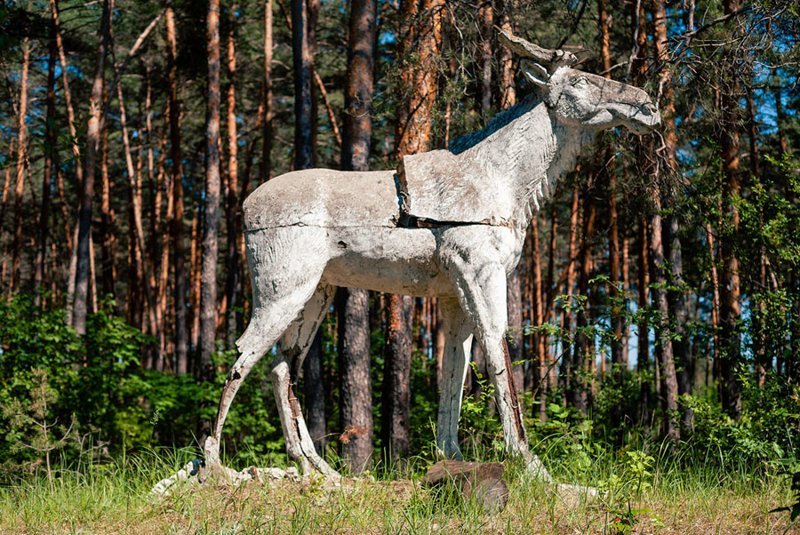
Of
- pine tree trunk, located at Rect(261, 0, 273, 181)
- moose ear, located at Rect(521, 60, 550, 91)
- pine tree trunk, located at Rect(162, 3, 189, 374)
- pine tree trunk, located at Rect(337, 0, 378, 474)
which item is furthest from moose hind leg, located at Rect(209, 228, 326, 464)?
pine tree trunk, located at Rect(162, 3, 189, 374)

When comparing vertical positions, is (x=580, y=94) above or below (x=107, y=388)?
above

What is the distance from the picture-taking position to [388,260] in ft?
20.6

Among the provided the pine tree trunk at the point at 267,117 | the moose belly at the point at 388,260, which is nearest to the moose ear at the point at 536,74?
the moose belly at the point at 388,260

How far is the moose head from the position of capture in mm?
6266

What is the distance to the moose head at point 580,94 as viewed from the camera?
20.6 feet

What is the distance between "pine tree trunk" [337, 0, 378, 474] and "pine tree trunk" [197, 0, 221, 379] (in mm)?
4847

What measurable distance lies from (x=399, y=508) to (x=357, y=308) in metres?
4.25

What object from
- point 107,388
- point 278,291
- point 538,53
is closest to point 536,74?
point 538,53

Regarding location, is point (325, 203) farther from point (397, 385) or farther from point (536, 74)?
point (397, 385)

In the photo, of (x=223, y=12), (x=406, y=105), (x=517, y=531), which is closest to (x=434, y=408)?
(x=406, y=105)

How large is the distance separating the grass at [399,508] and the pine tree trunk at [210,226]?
781 cm

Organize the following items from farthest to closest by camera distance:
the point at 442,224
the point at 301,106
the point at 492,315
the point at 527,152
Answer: the point at 301,106, the point at 527,152, the point at 442,224, the point at 492,315

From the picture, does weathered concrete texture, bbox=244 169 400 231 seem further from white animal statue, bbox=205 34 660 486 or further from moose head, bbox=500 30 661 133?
moose head, bbox=500 30 661 133

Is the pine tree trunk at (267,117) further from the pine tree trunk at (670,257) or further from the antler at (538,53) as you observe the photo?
the antler at (538,53)
